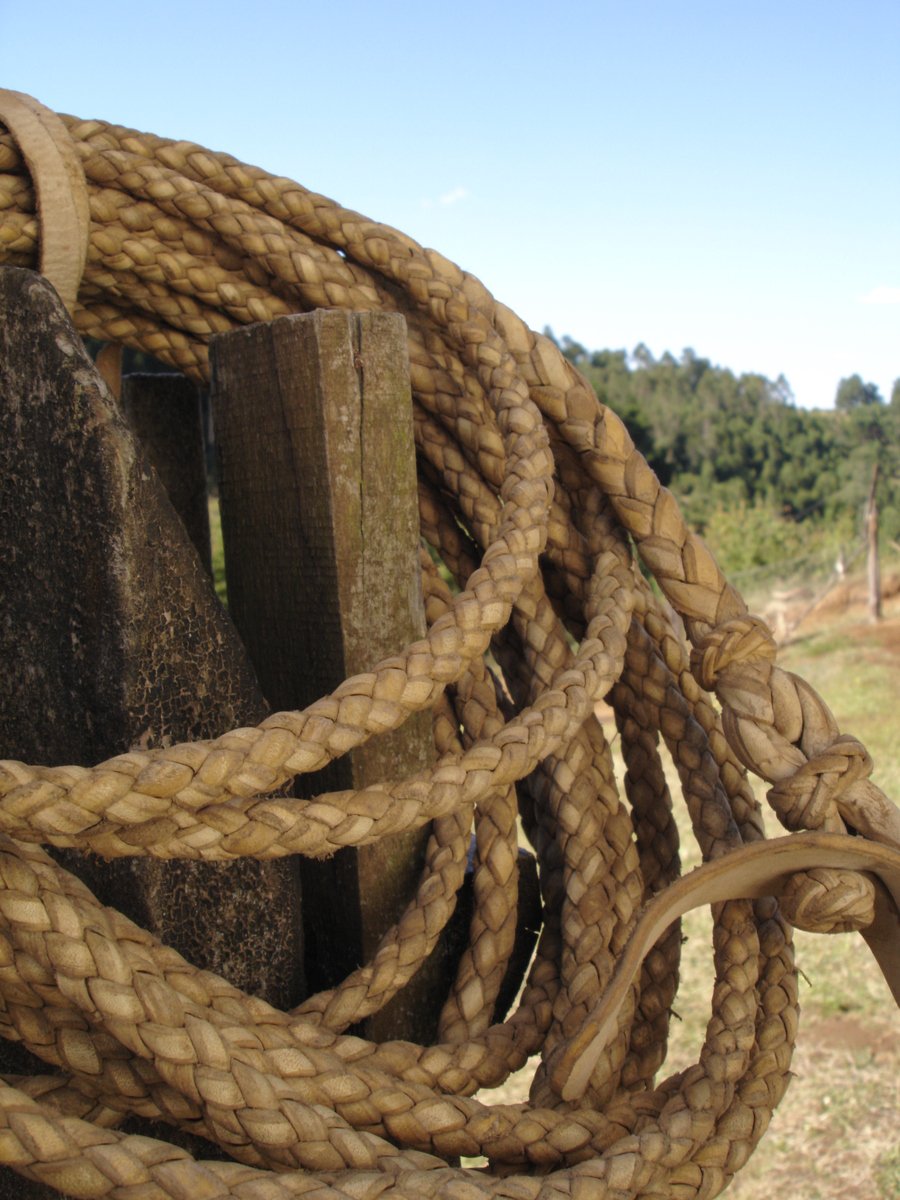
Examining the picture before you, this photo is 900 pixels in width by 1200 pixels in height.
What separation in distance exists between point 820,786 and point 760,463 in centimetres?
2693

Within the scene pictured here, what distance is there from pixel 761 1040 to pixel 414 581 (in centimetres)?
47

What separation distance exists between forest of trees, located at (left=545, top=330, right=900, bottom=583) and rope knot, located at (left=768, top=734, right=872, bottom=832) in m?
17.4

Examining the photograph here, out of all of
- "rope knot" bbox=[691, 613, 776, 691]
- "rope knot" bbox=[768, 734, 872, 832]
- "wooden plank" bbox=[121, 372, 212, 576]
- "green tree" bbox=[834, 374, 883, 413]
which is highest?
"green tree" bbox=[834, 374, 883, 413]

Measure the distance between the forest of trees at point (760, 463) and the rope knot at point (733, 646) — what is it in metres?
17.4

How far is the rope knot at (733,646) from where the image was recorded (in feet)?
3.07

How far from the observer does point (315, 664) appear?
3.02 feet

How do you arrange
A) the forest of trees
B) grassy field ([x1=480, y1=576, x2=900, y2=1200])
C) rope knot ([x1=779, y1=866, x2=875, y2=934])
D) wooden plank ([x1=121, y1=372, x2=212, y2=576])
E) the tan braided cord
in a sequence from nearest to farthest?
the tan braided cord
rope knot ([x1=779, y1=866, x2=875, y2=934])
wooden plank ([x1=121, y1=372, x2=212, y2=576])
grassy field ([x1=480, y1=576, x2=900, y2=1200])
the forest of trees

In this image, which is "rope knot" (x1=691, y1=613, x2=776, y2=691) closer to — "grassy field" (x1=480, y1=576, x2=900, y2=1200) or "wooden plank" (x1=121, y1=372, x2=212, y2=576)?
"wooden plank" (x1=121, y1=372, x2=212, y2=576)

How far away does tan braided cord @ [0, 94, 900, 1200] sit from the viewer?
0.71m

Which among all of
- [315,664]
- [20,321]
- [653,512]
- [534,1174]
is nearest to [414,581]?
[315,664]

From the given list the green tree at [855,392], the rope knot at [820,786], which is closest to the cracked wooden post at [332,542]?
the rope knot at [820,786]

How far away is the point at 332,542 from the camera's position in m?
0.89

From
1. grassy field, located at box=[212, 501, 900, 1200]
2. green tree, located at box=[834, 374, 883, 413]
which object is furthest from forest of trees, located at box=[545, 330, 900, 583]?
grassy field, located at box=[212, 501, 900, 1200]

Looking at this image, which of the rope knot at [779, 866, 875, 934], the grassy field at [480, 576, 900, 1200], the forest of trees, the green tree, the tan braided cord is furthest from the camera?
the green tree
